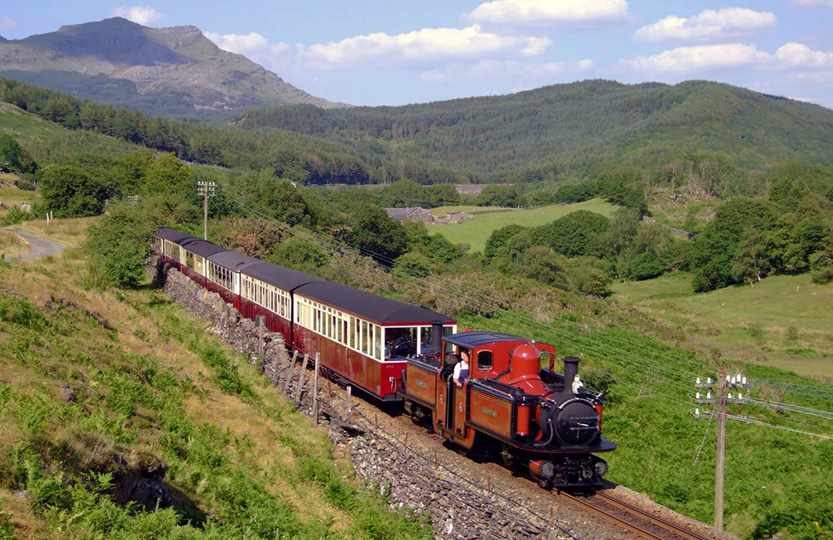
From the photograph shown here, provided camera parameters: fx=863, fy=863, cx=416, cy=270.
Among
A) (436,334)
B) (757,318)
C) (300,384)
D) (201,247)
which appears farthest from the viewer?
(757,318)

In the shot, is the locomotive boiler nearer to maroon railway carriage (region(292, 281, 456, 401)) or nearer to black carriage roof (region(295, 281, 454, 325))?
maroon railway carriage (region(292, 281, 456, 401))

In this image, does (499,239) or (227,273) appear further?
(499,239)

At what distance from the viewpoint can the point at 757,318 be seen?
240ft

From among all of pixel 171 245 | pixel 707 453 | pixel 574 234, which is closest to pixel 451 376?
pixel 707 453

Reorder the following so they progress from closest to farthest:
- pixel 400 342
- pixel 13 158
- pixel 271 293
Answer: pixel 400 342
pixel 271 293
pixel 13 158

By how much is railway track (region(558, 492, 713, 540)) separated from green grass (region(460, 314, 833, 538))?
4978 mm

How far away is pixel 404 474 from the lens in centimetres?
2066

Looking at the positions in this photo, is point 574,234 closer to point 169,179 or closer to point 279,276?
point 169,179

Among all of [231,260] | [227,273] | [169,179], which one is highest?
[169,179]

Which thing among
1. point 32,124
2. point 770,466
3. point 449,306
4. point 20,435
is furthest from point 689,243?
point 32,124

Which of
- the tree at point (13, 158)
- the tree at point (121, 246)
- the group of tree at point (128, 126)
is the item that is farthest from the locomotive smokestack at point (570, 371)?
the group of tree at point (128, 126)

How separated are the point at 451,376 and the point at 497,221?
370ft

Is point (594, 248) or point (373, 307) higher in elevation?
point (373, 307)

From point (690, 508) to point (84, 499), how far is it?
17370 mm
